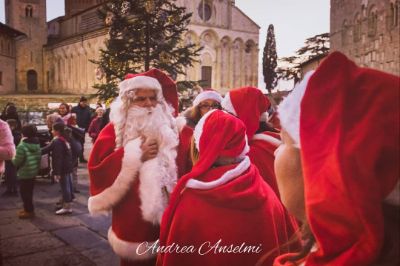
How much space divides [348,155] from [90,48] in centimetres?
3922

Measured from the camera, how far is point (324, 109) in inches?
37.3

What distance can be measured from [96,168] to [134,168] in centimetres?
29

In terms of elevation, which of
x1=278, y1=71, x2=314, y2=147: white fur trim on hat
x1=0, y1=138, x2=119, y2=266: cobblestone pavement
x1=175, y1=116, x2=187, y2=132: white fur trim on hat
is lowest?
x1=0, y1=138, x2=119, y2=266: cobblestone pavement

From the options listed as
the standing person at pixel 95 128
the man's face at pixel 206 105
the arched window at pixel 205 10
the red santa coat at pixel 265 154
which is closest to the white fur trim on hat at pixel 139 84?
the red santa coat at pixel 265 154

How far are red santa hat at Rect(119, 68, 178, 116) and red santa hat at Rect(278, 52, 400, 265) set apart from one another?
223 centimetres

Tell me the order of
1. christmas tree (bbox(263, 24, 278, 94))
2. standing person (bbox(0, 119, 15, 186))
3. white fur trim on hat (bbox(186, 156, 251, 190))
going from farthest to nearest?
1. christmas tree (bbox(263, 24, 278, 94))
2. standing person (bbox(0, 119, 15, 186))
3. white fur trim on hat (bbox(186, 156, 251, 190))

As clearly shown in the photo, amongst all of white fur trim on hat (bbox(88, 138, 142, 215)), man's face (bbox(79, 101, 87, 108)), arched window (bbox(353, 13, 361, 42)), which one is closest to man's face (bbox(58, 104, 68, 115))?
man's face (bbox(79, 101, 87, 108))

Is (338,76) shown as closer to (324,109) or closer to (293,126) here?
(324,109)

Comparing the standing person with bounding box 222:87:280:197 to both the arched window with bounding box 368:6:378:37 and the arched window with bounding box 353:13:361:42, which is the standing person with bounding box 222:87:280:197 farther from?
the arched window with bounding box 353:13:361:42

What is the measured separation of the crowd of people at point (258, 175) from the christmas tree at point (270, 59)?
38.8 meters

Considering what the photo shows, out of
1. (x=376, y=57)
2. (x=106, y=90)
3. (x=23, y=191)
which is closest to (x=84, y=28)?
(x=376, y=57)

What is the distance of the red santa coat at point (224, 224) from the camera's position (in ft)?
6.80

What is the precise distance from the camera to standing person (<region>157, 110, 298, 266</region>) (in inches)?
81.7

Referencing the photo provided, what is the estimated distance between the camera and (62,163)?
5883mm
